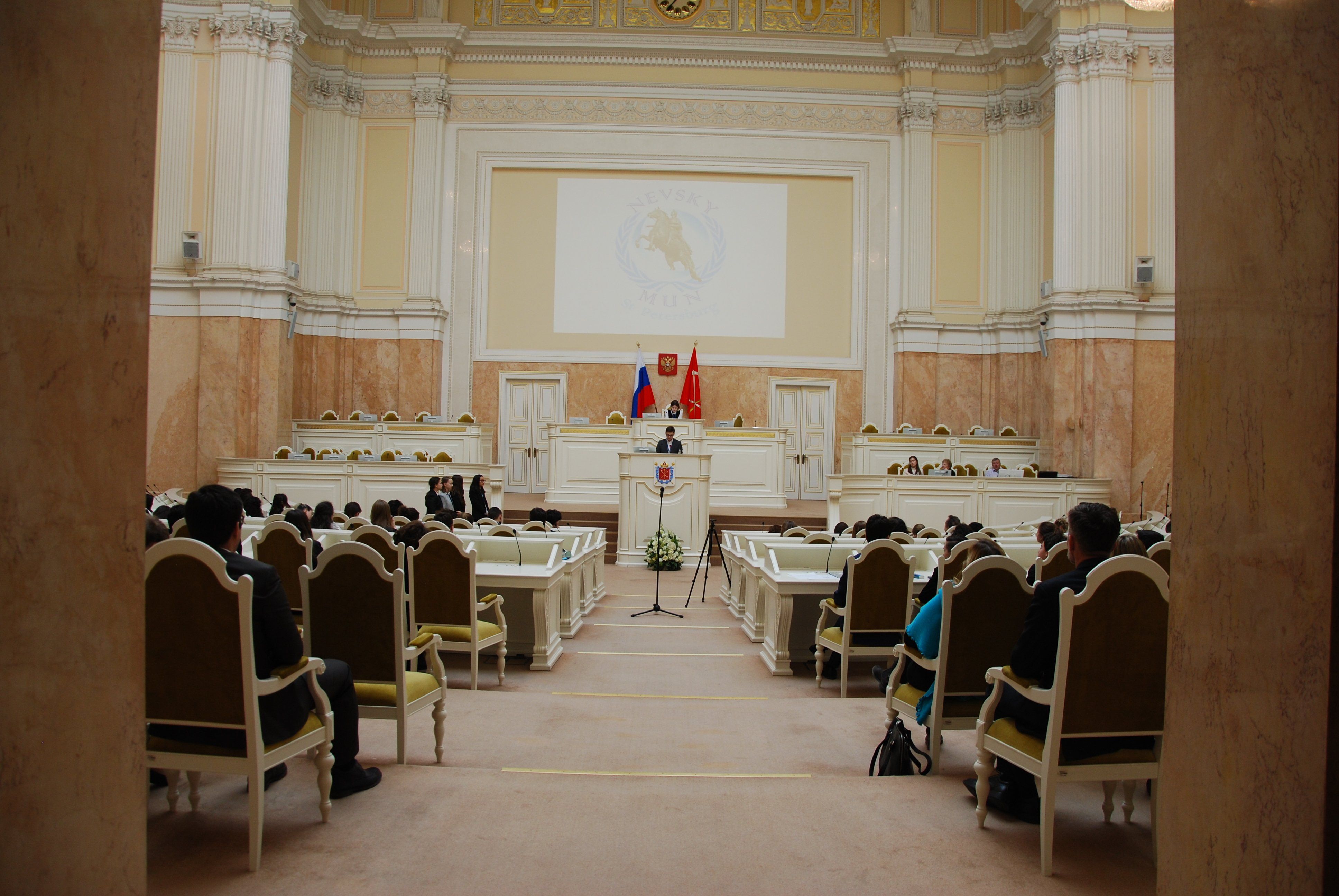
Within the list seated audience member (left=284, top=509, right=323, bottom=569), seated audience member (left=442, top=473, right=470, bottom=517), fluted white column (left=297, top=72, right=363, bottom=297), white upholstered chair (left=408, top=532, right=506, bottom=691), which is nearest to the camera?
white upholstered chair (left=408, top=532, right=506, bottom=691)

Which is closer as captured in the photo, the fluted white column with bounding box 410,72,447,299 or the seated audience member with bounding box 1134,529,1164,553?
the seated audience member with bounding box 1134,529,1164,553

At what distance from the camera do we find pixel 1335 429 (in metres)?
1.90

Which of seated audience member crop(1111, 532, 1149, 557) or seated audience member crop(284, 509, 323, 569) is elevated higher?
seated audience member crop(1111, 532, 1149, 557)

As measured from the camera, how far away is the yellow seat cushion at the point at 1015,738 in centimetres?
296

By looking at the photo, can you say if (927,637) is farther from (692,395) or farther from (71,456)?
(692,395)

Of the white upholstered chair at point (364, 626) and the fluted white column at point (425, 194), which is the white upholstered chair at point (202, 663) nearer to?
the white upholstered chair at point (364, 626)

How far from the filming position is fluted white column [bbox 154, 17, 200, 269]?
14578 millimetres

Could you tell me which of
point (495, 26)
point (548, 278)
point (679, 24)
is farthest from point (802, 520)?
point (495, 26)

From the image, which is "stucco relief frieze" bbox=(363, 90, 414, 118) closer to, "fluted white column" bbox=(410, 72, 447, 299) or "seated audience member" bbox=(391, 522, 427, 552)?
"fluted white column" bbox=(410, 72, 447, 299)

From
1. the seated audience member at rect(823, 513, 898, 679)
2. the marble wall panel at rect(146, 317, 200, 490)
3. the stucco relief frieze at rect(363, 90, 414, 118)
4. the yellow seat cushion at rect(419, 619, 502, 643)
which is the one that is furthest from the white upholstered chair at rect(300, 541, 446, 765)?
the stucco relief frieze at rect(363, 90, 414, 118)

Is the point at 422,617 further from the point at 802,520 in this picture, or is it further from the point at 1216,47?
the point at 802,520

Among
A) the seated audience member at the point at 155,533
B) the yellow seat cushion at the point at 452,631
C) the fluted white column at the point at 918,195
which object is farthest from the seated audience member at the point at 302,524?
the fluted white column at the point at 918,195

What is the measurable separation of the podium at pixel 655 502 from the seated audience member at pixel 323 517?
15.8 feet

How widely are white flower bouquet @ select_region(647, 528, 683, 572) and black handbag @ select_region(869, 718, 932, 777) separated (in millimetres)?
7050
